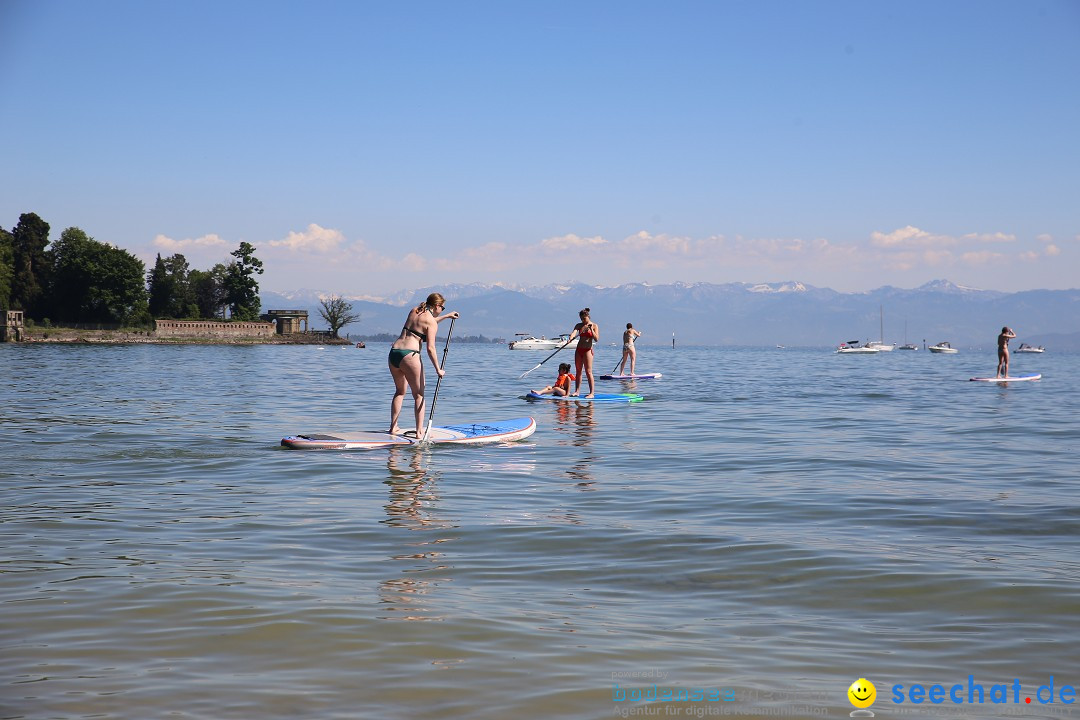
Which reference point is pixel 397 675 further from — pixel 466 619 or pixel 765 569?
pixel 765 569

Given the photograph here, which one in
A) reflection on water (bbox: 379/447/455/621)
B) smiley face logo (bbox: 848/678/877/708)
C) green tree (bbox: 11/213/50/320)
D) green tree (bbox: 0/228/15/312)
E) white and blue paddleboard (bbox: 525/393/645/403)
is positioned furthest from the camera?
green tree (bbox: 11/213/50/320)

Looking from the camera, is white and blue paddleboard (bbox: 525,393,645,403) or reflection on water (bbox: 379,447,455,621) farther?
white and blue paddleboard (bbox: 525,393,645,403)

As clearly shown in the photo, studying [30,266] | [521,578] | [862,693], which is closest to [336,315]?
[30,266]

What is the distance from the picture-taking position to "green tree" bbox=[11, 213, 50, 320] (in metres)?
105

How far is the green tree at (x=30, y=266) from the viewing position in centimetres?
10462

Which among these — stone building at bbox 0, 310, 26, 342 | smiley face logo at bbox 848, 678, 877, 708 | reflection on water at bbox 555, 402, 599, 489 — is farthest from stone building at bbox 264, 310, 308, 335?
smiley face logo at bbox 848, 678, 877, 708

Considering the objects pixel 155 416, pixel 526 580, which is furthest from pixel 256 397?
pixel 526 580

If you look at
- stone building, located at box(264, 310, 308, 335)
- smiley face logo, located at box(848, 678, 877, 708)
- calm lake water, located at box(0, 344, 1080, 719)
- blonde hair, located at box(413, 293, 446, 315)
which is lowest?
smiley face logo, located at box(848, 678, 877, 708)

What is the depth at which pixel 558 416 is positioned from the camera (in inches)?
827

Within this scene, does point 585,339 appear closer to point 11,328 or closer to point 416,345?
point 416,345

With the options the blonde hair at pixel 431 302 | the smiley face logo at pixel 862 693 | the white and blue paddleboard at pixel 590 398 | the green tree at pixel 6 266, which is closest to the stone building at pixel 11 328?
the green tree at pixel 6 266

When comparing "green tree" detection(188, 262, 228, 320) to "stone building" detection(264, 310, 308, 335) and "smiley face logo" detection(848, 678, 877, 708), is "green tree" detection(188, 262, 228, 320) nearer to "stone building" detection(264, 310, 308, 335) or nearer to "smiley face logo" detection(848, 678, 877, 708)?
"stone building" detection(264, 310, 308, 335)

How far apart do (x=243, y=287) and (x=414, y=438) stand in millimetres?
124621

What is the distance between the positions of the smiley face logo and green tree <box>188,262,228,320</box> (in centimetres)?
13646
